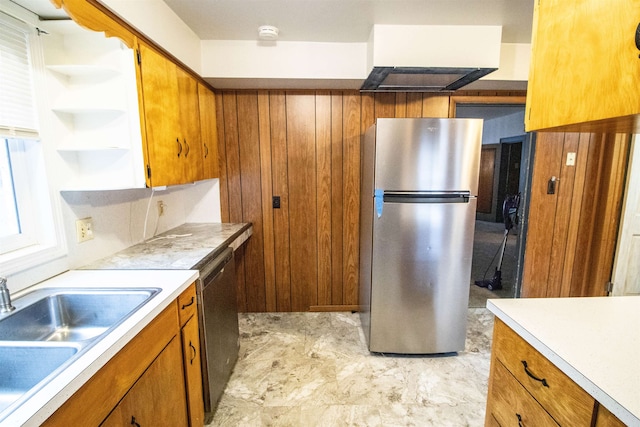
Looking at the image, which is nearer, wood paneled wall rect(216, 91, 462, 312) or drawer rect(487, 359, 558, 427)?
drawer rect(487, 359, 558, 427)

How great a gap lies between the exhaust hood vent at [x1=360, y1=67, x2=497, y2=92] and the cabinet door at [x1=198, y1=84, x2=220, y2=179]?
4.13ft

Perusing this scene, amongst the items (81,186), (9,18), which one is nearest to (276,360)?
(81,186)

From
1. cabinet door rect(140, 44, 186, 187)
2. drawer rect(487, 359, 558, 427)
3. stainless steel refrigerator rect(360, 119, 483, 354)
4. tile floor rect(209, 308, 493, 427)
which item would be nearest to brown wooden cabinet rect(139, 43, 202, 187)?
cabinet door rect(140, 44, 186, 187)

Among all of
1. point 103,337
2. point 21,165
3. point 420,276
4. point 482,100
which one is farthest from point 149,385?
point 482,100

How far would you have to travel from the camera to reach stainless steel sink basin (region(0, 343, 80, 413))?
2.77 feet

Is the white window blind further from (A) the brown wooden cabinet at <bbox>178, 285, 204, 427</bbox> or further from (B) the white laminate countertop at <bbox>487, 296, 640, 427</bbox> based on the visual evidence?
(B) the white laminate countertop at <bbox>487, 296, 640, 427</bbox>

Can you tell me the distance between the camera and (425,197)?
6.43 feet

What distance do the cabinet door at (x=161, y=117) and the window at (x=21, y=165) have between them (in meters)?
0.40

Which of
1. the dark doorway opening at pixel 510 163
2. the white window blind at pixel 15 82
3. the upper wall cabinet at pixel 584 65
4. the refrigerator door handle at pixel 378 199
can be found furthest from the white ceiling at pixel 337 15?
the dark doorway opening at pixel 510 163

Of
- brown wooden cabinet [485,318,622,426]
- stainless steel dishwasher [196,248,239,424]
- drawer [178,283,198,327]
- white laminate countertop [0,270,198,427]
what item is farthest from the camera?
stainless steel dishwasher [196,248,239,424]

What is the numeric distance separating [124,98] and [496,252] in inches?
195

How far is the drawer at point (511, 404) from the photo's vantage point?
889 millimetres

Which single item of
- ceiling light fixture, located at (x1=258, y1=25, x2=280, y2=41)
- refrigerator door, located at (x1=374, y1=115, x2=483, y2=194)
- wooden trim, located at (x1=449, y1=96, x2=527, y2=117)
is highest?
ceiling light fixture, located at (x1=258, y1=25, x2=280, y2=41)

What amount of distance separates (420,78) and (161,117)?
1777 millimetres
